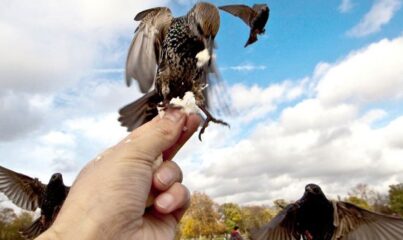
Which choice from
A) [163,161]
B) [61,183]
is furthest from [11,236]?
[163,161]

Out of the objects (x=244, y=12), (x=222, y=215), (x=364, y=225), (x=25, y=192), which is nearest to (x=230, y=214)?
(x=222, y=215)

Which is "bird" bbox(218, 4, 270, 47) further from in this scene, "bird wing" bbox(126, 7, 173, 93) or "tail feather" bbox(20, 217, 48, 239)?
"tail feather" bbox(20, 217, 48, 239)

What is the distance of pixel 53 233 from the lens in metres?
2.23

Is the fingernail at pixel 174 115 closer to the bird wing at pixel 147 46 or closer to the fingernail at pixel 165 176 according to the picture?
the fingernail at pixel 165 176

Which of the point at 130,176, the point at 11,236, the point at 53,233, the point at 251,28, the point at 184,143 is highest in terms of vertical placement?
the point at 11,236

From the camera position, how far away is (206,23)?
3820 millimetres

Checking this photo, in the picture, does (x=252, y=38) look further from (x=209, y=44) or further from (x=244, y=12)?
(x=209, y=44)

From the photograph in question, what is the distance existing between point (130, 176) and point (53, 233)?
22.2 inches

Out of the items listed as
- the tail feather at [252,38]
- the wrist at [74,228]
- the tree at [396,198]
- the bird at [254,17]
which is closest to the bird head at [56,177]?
the bird at [254,17]

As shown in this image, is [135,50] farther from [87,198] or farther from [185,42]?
[87,198]

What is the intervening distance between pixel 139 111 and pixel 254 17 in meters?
1.72

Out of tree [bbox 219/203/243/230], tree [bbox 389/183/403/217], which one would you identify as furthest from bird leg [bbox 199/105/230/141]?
tree [bbox 219/203/243/230]

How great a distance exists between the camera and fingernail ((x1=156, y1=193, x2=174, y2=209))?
9.69ft

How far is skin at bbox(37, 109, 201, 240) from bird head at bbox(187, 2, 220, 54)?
92 centimetres
